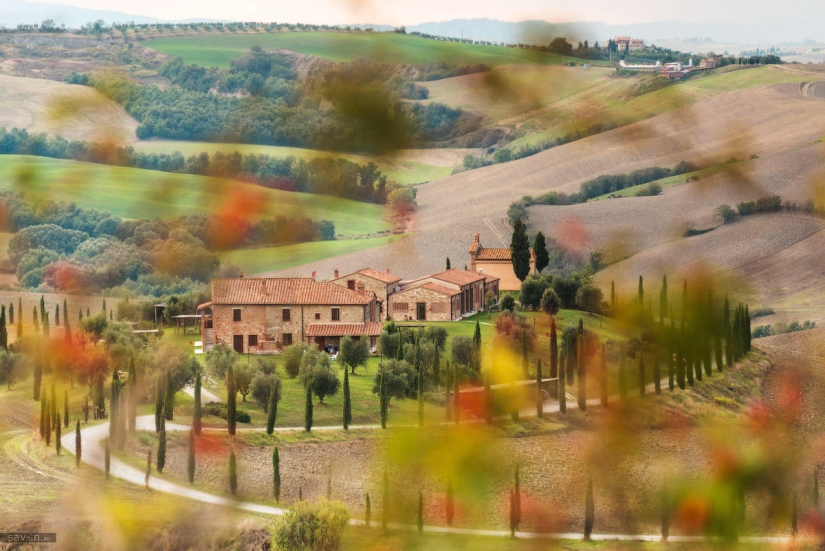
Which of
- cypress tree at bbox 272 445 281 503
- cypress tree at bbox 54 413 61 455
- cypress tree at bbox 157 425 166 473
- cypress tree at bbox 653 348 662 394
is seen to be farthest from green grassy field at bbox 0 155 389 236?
cypress tree at bbox 653 348 662 394

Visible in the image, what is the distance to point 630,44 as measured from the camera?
671 cm

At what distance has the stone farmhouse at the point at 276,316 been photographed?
29547 millimetres

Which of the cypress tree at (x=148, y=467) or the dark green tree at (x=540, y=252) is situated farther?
the dark green tree at (x=540, y=252)

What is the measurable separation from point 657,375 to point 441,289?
2509 cm

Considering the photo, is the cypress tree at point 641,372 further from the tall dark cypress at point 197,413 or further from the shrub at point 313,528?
the tall dark cypress at point 197,413

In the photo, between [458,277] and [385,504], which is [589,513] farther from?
[458,277]

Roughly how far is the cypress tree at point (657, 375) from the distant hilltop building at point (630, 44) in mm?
1683

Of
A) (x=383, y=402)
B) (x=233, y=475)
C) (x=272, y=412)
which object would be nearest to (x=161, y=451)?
(x=233, y=475)

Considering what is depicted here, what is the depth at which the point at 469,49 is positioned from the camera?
18.1ft

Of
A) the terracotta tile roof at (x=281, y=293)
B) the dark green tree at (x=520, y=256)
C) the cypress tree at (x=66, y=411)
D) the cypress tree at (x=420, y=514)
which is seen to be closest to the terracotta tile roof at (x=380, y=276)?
the terracotta tile roof at (x=281, y=293)

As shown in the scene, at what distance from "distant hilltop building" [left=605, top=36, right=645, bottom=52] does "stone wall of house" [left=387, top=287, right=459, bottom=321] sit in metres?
25.4

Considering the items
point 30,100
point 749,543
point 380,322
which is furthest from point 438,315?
point 749,543

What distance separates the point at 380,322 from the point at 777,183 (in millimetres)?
11279

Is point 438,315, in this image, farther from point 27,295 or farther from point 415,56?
point 415,56
